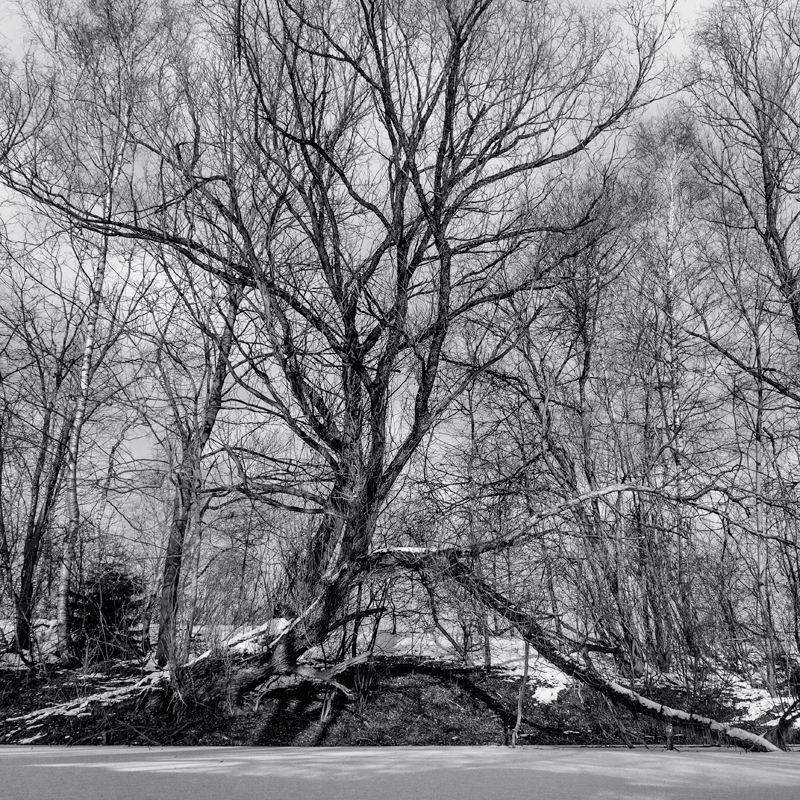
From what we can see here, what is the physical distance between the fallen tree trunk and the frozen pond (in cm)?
133

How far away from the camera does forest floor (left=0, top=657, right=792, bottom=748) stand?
557cm

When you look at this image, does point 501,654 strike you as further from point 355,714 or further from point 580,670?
point 355,714

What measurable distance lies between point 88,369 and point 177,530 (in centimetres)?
237

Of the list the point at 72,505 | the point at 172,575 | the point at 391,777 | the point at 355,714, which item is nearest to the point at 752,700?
the point at 355,714

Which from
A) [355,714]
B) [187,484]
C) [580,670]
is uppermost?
[187,484]

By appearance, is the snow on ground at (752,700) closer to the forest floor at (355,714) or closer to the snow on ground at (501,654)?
the forest floor at (355,714)

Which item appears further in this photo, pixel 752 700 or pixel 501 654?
pixel 501 654

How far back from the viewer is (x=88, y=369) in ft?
24.9

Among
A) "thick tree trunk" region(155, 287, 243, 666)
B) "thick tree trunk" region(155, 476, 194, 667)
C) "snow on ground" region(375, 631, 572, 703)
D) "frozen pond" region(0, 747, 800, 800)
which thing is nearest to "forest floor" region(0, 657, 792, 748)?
"snow on ground" region(375, 631, 572, 703)

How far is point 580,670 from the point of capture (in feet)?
20.2

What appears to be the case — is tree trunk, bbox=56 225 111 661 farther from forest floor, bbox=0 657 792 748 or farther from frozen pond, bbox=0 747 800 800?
frozen pond, bbox=0 747 800 800

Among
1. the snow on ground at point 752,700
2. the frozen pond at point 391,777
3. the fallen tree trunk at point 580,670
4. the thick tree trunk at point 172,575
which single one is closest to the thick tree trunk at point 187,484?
the thick tree trunk at point 172,575

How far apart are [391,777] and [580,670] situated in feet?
11.7

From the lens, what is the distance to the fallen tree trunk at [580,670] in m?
5.47
